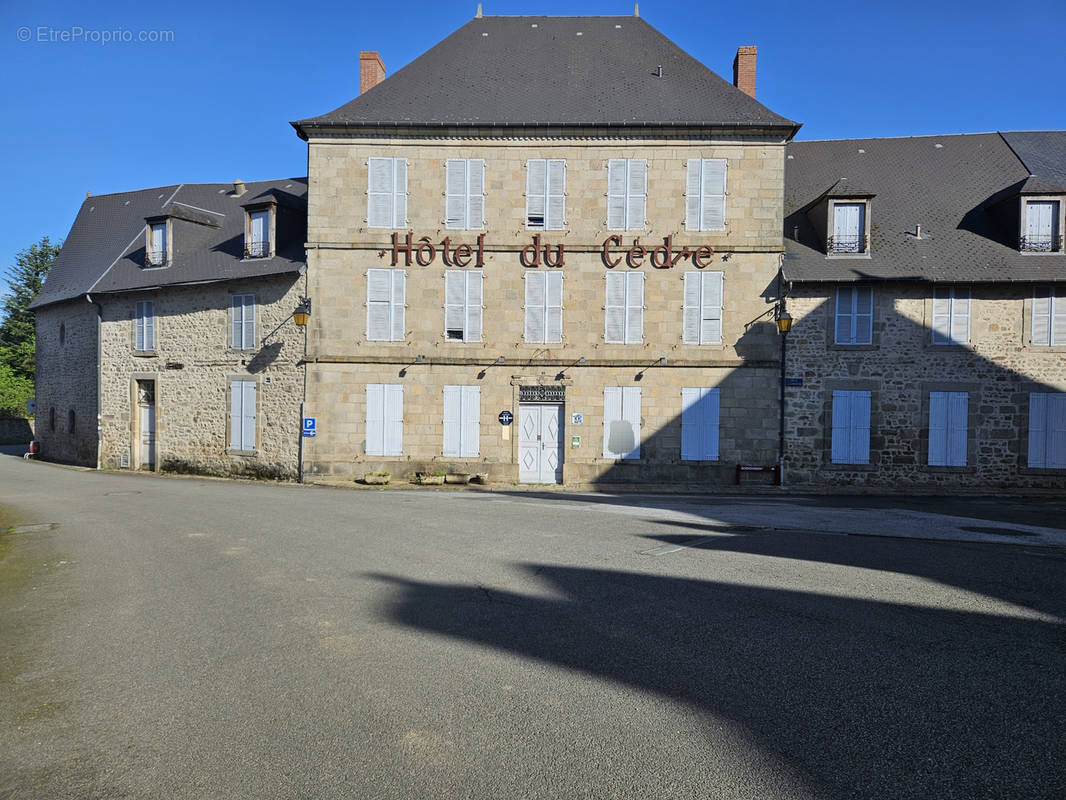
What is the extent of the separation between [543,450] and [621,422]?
216 centimetres

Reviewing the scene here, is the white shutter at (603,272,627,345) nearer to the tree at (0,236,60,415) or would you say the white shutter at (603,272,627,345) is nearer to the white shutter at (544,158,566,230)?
Result: the white shutter at (544,158,566,230)

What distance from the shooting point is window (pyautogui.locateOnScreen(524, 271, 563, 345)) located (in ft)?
60.2

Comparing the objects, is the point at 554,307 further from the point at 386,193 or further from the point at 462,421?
the point at 386,193

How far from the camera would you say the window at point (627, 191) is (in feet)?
59.7

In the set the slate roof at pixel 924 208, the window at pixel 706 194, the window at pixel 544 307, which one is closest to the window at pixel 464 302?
the window at pixel 544 307

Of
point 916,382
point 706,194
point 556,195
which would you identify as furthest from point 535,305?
point 916,382

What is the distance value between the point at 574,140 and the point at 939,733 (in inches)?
665

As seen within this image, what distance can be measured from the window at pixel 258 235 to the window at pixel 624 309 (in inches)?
384

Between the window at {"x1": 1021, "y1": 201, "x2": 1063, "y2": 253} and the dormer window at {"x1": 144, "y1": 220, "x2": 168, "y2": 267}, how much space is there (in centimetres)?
2415

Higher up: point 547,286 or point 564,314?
point 547,286

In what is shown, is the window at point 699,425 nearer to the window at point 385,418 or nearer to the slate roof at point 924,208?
the slate roof at point 924,208

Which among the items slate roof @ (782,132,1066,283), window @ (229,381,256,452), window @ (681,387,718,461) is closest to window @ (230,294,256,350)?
window @ (229,381,256,452)

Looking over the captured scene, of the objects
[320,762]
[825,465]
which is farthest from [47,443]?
[320,762]

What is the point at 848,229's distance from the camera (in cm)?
1808
